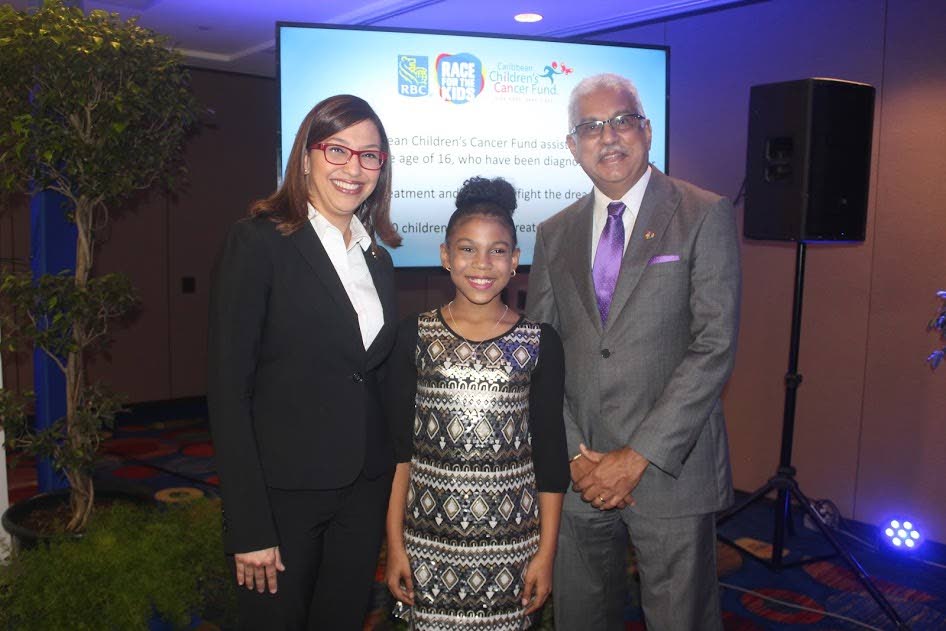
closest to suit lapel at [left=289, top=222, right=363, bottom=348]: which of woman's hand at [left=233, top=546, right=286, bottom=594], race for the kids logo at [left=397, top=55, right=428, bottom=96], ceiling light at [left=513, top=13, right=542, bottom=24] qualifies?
woman's hand at [left=233, top=546, right=286, bottom=594]

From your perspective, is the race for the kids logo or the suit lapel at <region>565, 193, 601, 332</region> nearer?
the suit lapel at <region>565, 193, 601, 332</region>

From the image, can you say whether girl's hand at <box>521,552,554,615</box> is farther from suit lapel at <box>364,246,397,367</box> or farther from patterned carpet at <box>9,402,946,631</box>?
patterned carpet at <box>9,402,946,631</box>

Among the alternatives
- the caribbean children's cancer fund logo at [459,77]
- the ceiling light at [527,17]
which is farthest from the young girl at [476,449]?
the ceiling light at [527,17]

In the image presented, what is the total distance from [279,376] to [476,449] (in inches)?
18.7

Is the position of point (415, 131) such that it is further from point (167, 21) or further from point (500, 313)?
point (167, 21)

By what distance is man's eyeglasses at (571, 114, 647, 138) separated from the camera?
6.41 feet

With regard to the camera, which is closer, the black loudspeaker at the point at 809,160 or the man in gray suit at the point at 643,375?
the man in gray suit at the point at 643,375

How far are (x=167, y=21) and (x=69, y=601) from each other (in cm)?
394

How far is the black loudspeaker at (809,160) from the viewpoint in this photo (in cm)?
312

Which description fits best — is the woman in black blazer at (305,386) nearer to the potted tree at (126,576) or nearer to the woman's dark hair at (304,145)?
the woman's dark hair at (304,145)

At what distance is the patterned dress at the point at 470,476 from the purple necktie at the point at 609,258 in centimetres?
26


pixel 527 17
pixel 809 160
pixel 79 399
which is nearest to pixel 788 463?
pixel 809 160

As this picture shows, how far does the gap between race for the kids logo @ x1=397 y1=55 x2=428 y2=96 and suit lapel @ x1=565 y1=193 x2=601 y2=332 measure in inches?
53.6

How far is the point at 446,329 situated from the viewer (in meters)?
1.84
